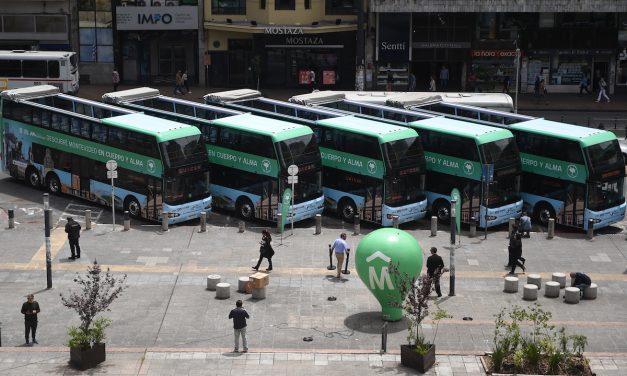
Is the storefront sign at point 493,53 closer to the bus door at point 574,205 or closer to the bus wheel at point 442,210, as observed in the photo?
the bus wheel at point 442,210

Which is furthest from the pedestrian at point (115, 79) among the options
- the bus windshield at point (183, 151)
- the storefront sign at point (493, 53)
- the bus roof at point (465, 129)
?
the bus roof at point (465, 129)

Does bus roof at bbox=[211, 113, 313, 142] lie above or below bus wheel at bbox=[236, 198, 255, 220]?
above

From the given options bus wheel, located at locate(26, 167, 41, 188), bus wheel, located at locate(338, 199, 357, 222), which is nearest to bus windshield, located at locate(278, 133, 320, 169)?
bus wheel, located at locate(338, 199, 357, 222)

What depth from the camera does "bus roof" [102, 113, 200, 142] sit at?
41.5 metres

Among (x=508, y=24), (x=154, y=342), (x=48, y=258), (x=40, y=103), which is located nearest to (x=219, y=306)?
(x=154, y=342)

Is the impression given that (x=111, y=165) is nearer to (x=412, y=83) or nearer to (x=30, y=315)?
(x=30, y=315)

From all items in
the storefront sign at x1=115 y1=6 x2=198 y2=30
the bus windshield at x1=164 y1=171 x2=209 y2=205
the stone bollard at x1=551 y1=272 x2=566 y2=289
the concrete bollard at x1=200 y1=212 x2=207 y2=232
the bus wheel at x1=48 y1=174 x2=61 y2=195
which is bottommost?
the stone bollard at x1=551 y1=272 x2=566 y2=289

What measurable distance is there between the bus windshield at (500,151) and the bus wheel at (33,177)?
18451mm

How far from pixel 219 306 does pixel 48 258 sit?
5.33 metres

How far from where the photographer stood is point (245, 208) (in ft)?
141

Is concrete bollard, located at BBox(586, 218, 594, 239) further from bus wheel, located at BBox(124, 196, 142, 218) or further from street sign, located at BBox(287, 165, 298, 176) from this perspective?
bus wheel, located at BBox(124, 196, 142, 218)

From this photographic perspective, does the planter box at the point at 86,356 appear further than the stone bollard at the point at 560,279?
No

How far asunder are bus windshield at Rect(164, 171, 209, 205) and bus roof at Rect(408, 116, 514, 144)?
8262 millimetres

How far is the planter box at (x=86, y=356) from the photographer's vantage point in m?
27.8
